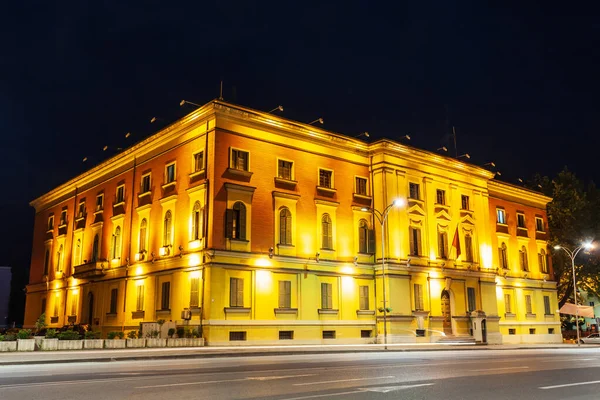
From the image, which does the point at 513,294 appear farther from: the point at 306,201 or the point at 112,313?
the point at 112,313

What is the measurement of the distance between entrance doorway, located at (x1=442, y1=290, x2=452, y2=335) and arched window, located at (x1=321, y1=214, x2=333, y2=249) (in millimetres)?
11404

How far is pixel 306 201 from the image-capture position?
41.1 metres

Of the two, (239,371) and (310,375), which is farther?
(239,371)

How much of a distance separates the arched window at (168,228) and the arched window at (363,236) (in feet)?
46.0

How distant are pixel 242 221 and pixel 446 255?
19.0 meters

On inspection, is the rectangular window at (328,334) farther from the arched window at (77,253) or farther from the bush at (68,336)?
the arched window at (77,253)

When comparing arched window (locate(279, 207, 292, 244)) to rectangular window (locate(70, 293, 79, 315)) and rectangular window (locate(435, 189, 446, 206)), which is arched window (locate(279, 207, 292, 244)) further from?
rectangular window (locate(70, 293, 79, 315))

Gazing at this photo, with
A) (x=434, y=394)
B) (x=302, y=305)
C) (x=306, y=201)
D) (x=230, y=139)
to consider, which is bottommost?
(x=434, y=394)

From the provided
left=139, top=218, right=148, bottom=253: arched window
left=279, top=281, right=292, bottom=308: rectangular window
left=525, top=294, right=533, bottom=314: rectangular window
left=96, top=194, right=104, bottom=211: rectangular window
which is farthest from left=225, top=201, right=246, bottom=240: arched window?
left=525, top=294, right=533, bottom=314: rectangular window

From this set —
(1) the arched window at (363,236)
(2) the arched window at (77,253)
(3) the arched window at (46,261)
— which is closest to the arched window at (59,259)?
(3) the arched window at (46,261)

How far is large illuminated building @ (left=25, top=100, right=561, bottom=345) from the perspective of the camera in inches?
1449

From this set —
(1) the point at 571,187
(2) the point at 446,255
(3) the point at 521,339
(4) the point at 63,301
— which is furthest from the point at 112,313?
(1) the point at 571,187

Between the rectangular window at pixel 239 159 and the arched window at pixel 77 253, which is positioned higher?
the rectangular window at pixel 239 159

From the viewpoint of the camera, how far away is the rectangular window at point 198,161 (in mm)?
38125
